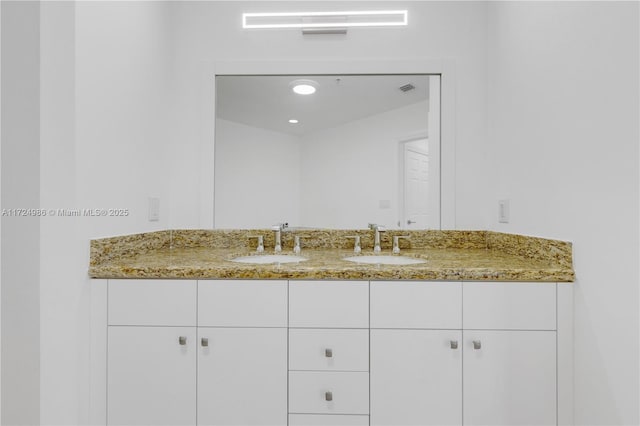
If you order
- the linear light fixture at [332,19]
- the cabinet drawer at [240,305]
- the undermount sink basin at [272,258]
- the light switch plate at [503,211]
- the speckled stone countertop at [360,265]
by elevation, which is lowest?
the cabinet drawer at [240,305]

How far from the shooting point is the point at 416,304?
1047 millimetres

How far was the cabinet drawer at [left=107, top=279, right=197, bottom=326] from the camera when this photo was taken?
41.9 inches

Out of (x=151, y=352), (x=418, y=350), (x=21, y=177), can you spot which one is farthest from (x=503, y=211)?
(x=21, y=177)

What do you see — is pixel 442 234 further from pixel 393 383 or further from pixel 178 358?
pixel 178 358

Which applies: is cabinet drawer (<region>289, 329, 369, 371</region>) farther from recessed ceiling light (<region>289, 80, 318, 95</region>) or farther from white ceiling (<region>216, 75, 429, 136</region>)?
recessed ceiling light (<region>289, 80, 318, 95</region>)

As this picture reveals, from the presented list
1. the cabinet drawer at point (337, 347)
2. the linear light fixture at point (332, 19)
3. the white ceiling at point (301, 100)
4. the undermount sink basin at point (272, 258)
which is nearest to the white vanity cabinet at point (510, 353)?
the cabinet drawer at point (337, 347)

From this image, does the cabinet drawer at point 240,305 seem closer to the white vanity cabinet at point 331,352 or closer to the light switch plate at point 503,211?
the white vanity cabinet at point 331,352

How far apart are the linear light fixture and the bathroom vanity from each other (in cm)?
127

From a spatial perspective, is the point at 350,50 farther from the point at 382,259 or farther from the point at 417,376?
the point at 417,376

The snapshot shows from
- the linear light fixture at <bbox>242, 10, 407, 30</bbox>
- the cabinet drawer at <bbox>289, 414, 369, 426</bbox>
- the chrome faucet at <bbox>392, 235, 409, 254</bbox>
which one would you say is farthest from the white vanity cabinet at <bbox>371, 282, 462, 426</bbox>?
the linear light fixture at <bbox>242, 10, 407, 30</bbox>

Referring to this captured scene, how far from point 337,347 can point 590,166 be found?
97 centimetres

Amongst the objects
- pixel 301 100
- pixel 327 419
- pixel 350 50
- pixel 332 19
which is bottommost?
pixel 327 419

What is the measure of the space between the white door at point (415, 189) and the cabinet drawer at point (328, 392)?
2.76 feet

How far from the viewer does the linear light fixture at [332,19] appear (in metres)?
1.59
